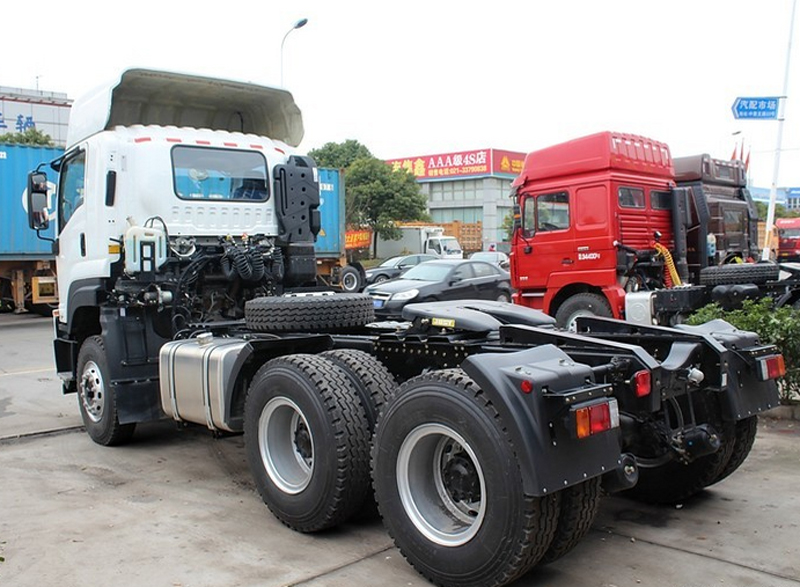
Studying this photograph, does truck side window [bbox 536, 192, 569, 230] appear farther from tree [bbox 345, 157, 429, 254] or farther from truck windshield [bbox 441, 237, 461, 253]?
tree [bbox 345, 157, 429, 254]

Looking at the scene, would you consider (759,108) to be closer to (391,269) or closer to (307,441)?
(391,269)

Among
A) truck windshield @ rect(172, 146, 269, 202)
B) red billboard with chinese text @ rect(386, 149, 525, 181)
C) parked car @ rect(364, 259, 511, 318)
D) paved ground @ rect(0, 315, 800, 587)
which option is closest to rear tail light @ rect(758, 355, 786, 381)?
paved ground @ rect(0, 315, 800, 587)

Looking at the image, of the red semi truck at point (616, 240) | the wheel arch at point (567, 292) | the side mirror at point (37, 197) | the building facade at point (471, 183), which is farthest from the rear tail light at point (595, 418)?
the building facade at point (471, 183)

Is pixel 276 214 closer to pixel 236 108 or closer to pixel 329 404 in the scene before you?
pixel 236 108

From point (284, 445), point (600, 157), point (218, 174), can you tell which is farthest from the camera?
point (600, 157)

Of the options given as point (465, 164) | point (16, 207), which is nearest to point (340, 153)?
point (465, 164)

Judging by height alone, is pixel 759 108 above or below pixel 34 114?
below

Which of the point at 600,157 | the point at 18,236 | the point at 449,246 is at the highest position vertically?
the point at 600,157

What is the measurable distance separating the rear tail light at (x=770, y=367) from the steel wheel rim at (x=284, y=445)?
2.65 meters

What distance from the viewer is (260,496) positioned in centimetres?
494

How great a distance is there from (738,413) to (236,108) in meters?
5.84

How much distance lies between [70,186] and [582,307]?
23.1 ft

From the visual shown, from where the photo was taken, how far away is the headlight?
13.6 metres

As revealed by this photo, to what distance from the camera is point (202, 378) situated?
5.25 metres
